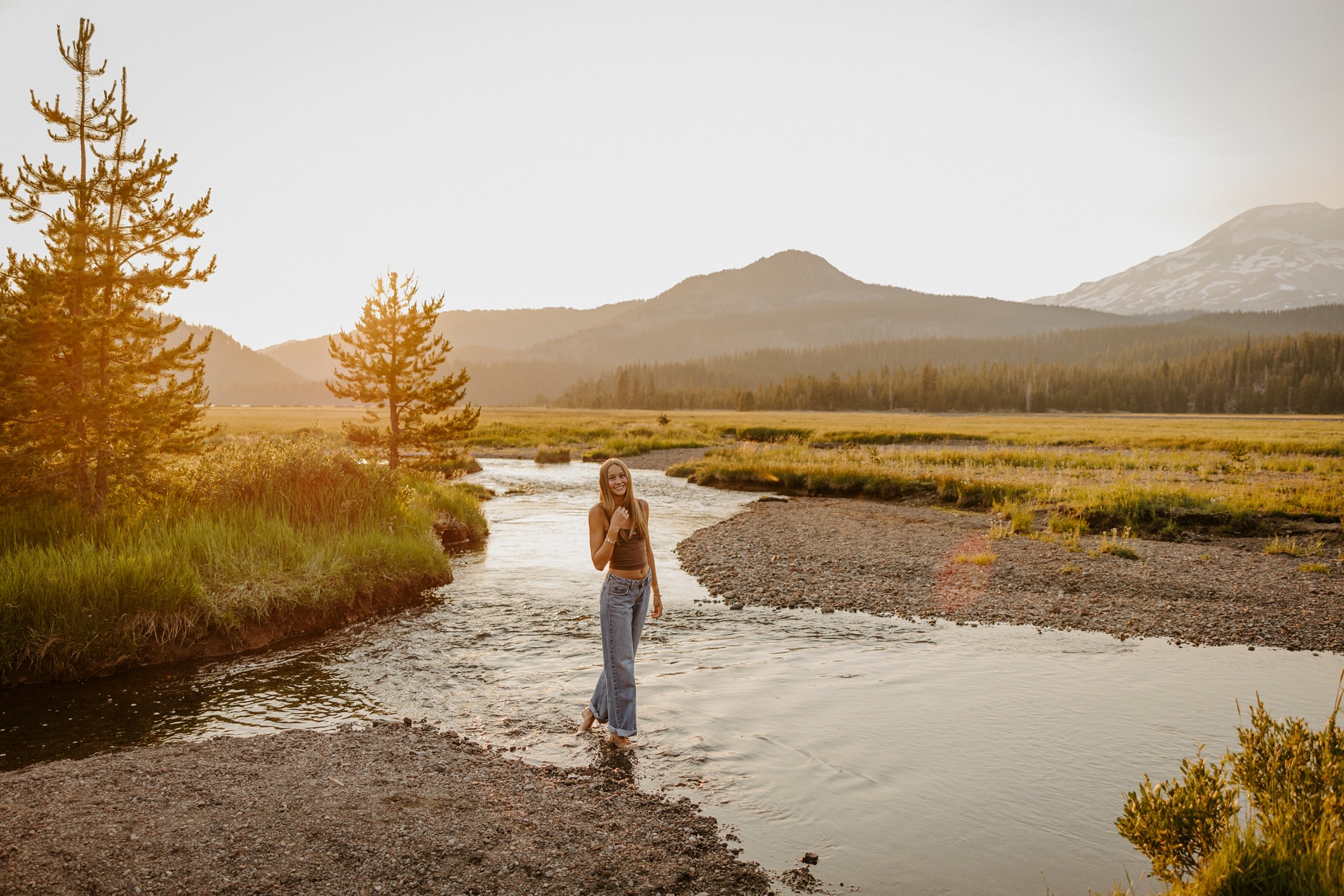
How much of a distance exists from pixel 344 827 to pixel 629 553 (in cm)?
378

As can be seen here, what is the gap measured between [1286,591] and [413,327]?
32014 millimetres

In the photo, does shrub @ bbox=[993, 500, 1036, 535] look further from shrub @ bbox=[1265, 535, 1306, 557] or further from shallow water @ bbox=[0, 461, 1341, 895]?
shallow water @ bbox=[0, 461, 1341, 895]

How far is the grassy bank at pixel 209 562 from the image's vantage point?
11.1 metres

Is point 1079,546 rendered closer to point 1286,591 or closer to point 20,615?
point 1286,591

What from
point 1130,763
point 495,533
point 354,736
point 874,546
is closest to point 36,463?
point 354,736

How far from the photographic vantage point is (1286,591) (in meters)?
16.6

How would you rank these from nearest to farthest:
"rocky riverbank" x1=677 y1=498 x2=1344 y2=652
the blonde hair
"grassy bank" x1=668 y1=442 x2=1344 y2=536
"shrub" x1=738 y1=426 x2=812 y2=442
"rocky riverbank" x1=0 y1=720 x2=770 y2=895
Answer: "rocky riverbank" x1=0 y1=720 x2=770 y2=895, the blonde hair, "rocky riverbank" x1=677 y1=498 x2=1344 y2=652, "grassy bank" x1=668 y1=442 x2=1344 y2=536, "shrub" x1=738 y1=426 x2=812 y2=442

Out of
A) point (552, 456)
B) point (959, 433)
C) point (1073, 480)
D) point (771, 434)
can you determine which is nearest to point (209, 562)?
point (1073, 480)

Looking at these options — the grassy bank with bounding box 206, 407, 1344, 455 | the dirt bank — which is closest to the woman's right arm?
the grassy bank with bounding box 206, 407, 1344, 455

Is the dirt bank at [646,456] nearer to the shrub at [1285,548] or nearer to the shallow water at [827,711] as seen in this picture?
the shrub at [1285,548]

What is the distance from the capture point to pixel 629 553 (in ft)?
28.2

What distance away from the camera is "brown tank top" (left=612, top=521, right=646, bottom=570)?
337 inches

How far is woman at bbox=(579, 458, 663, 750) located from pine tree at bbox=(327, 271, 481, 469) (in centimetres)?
2622

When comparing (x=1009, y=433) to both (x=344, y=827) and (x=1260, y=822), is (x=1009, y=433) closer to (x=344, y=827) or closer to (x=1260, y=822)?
(x=1260, y=822)
